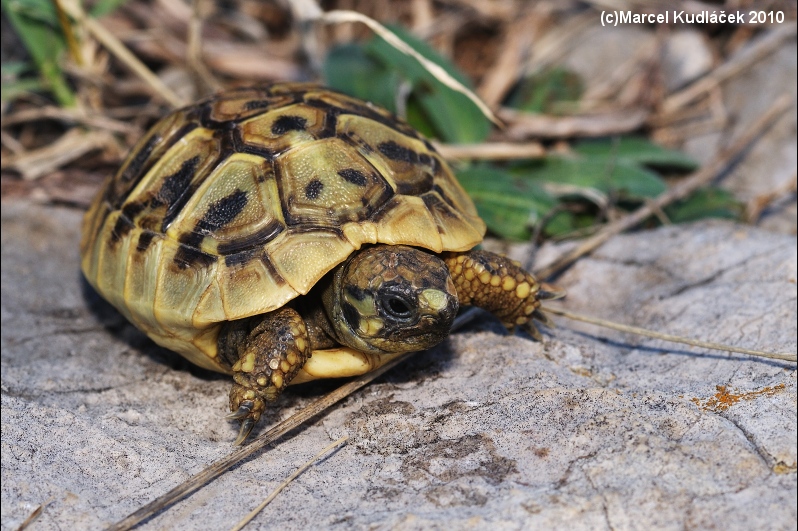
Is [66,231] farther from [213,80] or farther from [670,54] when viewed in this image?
[670,54]

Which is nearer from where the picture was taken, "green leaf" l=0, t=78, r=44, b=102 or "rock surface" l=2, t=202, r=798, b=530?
"rock surface" l=2, t=202, r=798, b=530

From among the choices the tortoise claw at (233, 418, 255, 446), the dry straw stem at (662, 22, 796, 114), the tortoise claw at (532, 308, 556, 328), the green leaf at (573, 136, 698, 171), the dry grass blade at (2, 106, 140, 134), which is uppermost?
the dry straw stem at (662, 22, 796, 114)

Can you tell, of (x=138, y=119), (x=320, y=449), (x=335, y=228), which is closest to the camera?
(x=320, y=449)

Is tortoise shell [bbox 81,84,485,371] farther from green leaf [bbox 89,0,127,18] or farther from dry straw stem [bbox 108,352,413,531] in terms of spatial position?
green leaf [bbox 89,0,127,18]

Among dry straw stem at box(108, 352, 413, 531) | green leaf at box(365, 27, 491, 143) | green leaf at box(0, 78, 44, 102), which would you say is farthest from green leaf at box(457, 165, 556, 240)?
green leaf at box(0, 78, 44, 102)

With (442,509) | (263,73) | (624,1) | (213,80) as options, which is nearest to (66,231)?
(213,80)

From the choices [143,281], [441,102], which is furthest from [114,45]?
[143,281]

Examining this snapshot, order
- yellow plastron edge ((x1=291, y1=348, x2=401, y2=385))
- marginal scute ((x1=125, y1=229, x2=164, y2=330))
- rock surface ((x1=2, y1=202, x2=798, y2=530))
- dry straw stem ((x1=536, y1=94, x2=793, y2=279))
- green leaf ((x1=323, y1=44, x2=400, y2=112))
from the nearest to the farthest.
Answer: rock surface ((x1=2, y1=202, x2=798, y2=530)) < yellow plastron edge ((x1=291, y1=348, x2=401, y2=385)) < marginal scute ((x1=125, y1=229, x2=164, y2=330)) < dry straw stem ((x1=536, y1=94, x2=793, y2=279)) < green leaf ((x1=323, y1=44, x2=400, y2=112))

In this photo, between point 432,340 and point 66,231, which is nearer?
point 432,340
